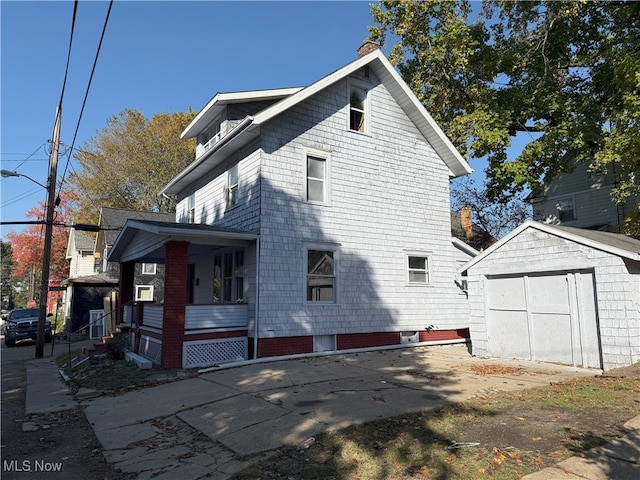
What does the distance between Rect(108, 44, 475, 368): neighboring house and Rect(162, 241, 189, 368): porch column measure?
0.03 metres

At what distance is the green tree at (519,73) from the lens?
56.5 ft

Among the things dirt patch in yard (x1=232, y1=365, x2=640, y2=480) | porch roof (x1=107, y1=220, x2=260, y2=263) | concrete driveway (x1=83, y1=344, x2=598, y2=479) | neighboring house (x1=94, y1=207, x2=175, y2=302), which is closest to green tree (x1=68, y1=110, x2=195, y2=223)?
neighboring house (x1=94, y1=207, x2=175, y2=302)

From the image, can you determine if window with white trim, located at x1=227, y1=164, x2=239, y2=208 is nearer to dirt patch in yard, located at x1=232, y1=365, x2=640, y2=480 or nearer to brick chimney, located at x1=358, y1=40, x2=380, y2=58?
brick chimney, located at x1=358, y1=40, x2=380, y2=58

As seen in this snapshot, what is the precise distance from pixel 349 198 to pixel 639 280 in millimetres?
7905

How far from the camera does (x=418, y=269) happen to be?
1588cm

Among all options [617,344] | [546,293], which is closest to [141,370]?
[546,293]

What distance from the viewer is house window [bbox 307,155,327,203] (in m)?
13.8

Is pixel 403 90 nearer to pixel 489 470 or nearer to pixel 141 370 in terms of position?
pixel 141 370

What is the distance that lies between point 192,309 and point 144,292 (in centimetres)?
1915

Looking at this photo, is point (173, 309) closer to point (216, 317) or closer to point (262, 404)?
point (216, 317)

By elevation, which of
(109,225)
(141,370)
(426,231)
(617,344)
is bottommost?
(141,370)

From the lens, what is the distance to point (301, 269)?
43.1ft

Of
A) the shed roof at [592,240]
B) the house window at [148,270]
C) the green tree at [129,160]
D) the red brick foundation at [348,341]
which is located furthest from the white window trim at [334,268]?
the green tree at [129,160]

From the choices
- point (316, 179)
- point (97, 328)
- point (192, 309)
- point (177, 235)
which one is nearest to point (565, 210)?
point (316, 179)
